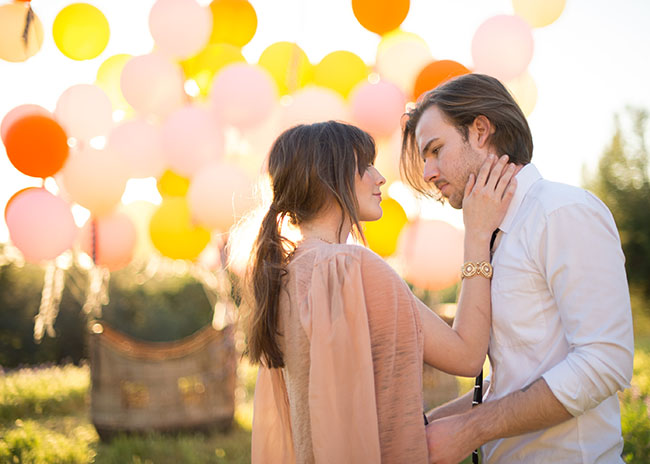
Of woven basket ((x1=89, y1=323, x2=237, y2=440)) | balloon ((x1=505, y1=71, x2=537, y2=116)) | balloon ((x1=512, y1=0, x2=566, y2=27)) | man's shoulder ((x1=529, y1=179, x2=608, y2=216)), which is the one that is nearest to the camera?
man's shoulder ((x1=529, y1=179, x2=608, y2=216))

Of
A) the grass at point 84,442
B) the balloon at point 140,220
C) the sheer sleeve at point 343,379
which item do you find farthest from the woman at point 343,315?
the balloon at point 140,220

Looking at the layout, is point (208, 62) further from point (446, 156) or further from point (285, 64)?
point (446, 156)

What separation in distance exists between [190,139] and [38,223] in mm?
1012

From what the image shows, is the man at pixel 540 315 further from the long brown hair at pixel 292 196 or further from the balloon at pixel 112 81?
the balloon at pixel 112 81

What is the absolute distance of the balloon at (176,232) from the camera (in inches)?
148

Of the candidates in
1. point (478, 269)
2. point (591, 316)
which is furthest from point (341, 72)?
point (591, 316)

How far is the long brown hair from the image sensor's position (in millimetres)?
1614

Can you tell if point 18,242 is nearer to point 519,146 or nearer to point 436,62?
point 436,62

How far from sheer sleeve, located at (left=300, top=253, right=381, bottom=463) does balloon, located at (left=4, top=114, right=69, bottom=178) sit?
266 cm

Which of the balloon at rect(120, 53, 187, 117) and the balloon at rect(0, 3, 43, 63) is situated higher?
the balloon at rect(0, 3, 43, 63)

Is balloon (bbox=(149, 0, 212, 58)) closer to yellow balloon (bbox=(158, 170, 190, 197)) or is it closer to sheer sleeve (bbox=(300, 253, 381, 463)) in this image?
yellow balloon (bbox=(158, 170, 190, 197))

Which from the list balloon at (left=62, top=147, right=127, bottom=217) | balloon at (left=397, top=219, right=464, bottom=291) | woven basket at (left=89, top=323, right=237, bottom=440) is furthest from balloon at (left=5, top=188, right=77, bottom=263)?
balloon at (left=397, top=219, right=464, bottom=291)

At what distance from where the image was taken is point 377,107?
11.5 feet

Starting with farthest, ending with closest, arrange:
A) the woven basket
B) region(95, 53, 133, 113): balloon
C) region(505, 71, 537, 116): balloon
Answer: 1. the woven basket
2. region(95, 53, 133, 113): balloon
3. region(505, 71, 537, 116): balloon
